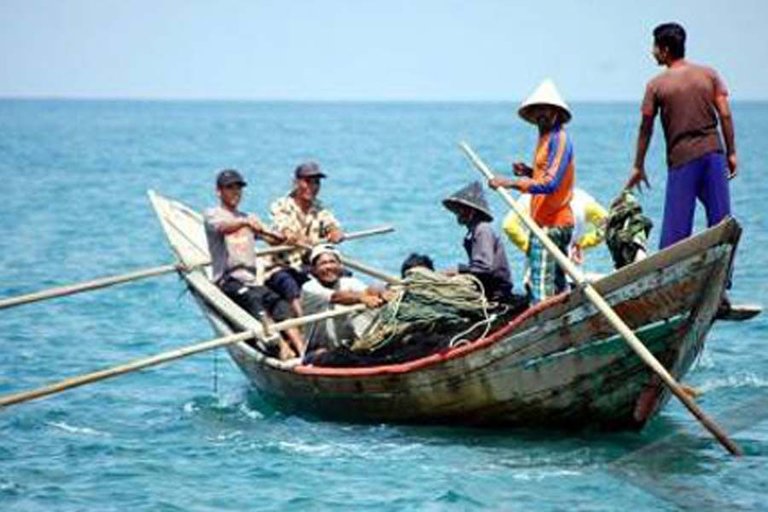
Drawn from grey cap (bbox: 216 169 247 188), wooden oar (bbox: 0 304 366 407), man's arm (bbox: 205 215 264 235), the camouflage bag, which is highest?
grey cap (bbox: 216 169 247 188)

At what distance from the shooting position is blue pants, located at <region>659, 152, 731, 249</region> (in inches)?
413

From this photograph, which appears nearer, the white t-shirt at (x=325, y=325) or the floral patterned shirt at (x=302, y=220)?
the white t-shirt at (x=325, y=325)

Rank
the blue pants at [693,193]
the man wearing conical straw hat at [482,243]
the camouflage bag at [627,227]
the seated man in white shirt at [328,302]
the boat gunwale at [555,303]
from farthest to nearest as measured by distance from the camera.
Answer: the seated man in white shirt at [328,302], the man wearing conical straw hat at [482,243], the camouflage bag at [627,227], the blue pants at [693,193], the boat gunwale at [555,303]

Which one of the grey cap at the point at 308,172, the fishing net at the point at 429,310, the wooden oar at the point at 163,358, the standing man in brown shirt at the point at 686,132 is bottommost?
the wooden oar at the point at 163,358

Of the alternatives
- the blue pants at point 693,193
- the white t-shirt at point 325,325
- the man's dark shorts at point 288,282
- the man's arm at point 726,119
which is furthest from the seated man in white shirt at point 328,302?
the man's arm at point 726,119

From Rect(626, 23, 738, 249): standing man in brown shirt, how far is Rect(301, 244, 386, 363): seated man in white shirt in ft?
A: 7.28

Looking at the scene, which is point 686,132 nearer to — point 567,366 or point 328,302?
point 567,366

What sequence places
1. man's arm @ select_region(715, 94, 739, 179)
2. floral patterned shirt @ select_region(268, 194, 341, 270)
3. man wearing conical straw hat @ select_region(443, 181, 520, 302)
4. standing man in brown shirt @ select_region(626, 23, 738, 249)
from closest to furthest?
man's arm @ select_region(715, 94, 739, 179) < standing man in brown shirt @ select_region(626, 23, 738, 249) < man wearing conical straw hat @ select_region(443, 181, 520, 302) < floral patterned shirt @ select_region(268, 194, 341, 270)

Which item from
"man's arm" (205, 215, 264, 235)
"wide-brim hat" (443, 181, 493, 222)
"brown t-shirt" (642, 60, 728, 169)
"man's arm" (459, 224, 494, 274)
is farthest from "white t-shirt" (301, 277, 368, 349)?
"brown t-shirt" (642, 60, 728, 169)

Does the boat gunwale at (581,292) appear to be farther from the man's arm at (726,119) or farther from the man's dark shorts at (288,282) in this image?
the man's dark shorts at (288,282)

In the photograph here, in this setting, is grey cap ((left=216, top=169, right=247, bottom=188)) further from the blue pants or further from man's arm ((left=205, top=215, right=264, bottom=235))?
the blue pants

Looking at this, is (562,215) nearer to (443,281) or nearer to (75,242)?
(443,281)

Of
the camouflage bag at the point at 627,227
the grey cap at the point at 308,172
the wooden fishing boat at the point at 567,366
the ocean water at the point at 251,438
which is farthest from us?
the grey cap at the point at 308,172

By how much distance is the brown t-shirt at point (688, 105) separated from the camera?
1041 centimetres
